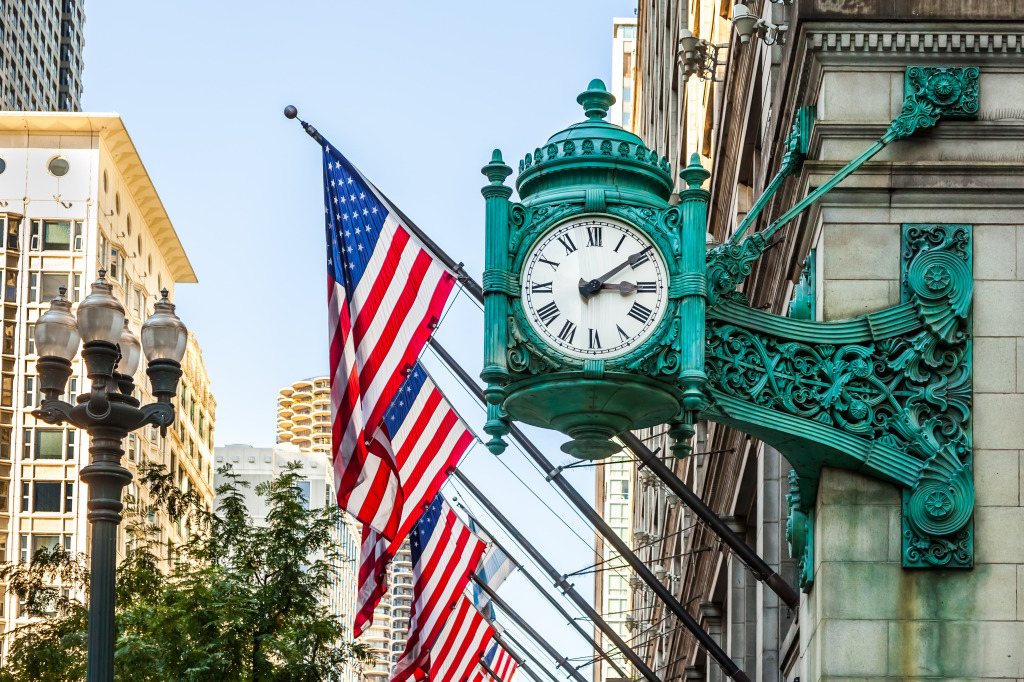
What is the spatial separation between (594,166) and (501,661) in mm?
35020

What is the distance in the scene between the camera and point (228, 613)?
2953 centimetres

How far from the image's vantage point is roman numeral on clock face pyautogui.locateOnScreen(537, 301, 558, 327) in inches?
483

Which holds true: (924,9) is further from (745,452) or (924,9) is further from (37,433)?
(37,433)

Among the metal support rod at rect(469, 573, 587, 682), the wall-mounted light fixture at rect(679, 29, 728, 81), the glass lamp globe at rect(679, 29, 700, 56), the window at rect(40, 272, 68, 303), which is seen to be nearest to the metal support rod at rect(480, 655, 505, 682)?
the metal support rod at rect(469, 573, 587, 682)

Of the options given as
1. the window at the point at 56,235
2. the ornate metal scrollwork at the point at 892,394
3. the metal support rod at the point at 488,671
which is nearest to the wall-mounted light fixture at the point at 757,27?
the ornate metal scrollwork at the point at 892,394

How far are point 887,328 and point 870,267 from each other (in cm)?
53

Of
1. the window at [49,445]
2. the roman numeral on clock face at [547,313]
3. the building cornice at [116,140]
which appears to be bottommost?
the roman numeral on clock face at [547,313]

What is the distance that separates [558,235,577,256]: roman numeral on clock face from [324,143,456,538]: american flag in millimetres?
6317

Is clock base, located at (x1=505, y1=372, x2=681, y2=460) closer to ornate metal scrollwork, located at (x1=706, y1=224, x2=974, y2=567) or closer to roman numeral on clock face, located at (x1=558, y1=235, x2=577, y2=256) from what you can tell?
ornate metal scrollwork, located at (x1=706, y1=224, x2=974, y2=567)

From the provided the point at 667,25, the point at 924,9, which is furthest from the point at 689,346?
the point at 667,25

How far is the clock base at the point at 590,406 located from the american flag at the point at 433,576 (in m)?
14.8

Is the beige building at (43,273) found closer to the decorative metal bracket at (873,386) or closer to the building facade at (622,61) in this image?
the building facade at (622,61)

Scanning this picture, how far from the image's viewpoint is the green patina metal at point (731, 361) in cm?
1218

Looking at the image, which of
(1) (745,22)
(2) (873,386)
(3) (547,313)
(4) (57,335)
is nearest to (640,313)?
(3) (547,313)
